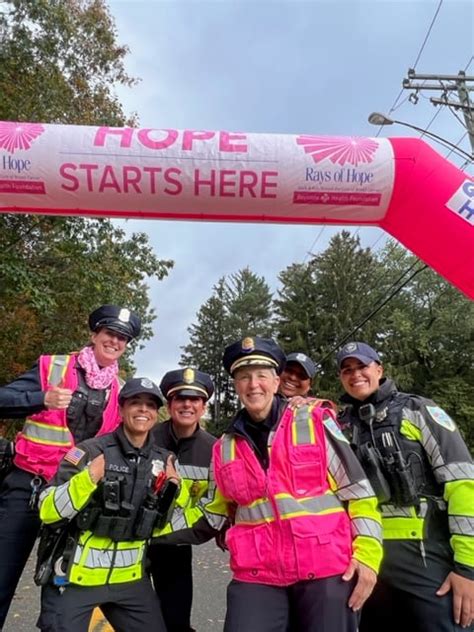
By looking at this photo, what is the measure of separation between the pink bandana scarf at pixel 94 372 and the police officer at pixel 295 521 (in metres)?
1.13

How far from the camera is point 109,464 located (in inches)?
118

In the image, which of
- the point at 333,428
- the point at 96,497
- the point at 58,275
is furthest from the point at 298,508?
the point at 58,275

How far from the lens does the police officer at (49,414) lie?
332cm

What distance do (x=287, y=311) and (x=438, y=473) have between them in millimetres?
36276

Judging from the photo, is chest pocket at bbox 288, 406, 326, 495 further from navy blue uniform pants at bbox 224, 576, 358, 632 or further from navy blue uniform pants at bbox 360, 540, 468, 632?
navy blue uniform pants at bbox 360, 540, 468, 632

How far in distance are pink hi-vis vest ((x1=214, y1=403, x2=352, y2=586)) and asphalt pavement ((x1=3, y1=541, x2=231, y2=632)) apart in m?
2.63

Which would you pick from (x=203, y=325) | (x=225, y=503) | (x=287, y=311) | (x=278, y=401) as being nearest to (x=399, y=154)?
(x=278, y=401)

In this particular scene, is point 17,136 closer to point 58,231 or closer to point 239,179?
point 239,179

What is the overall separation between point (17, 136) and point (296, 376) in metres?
3.02

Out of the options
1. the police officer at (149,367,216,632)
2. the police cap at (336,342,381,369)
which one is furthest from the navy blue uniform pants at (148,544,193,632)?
the police cap at (336,342,381,369)

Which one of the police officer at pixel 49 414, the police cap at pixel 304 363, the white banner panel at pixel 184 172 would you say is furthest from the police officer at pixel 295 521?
the white banner panel at pixel 184 172

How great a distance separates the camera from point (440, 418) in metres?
2.98

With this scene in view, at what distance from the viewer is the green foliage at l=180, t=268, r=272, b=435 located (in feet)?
199

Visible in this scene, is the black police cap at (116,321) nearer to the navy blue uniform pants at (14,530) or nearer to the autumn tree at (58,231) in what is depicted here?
the navy blue uniform pants at (14,530)
